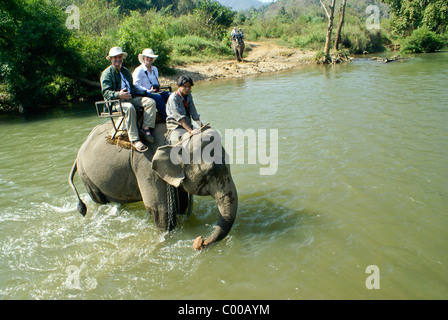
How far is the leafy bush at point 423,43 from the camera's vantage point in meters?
30.8

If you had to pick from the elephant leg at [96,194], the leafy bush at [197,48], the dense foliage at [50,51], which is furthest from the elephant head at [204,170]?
the leafy bush at [197,48]

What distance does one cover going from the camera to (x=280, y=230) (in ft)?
15.8

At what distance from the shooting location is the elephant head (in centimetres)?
385

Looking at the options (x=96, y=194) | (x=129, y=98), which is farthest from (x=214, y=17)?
(x=96, y=194)

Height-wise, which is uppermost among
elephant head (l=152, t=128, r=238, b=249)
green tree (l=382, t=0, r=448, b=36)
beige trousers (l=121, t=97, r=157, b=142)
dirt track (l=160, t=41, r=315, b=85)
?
green tree (l=382, t=0, r=448, b=36)

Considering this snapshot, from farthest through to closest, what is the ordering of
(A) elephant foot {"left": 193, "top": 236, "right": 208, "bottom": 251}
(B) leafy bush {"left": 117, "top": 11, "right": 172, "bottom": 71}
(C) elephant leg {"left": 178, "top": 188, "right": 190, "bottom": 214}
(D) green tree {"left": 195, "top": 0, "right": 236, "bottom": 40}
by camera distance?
(D) green tree {"left": 195, "top": 0, "right": 236, "bottom": 40}, (B) leafy bush {"left": 117, "top": 11, "right": 172, "bottom": 71}, (C) elephant leg {"left": 178, "top": 188, "right": 190, "bottom": 214}, (A) elephant foot {"left": 193, "top": 236, "right": 208, "bottom": 251}

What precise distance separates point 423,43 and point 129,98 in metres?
34.8

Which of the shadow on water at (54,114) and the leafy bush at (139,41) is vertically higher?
the leafy bush at (139,41)

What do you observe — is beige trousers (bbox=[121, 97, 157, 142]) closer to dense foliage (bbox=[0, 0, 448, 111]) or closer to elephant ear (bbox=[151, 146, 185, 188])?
elephant ear (bbox=[151, 146, 185, 188])

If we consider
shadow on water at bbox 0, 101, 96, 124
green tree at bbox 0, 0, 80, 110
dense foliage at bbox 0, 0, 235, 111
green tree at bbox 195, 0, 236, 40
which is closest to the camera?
shadow on water at bbox 0, 101, 96, 124

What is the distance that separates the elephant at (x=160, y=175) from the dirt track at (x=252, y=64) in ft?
51.4

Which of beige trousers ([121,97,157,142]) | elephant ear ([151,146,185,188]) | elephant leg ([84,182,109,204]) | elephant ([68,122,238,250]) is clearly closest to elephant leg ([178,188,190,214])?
elephant ([68,122,238,250])

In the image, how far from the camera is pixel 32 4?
14.4 m

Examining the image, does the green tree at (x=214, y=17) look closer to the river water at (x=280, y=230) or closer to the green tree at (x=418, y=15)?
the green tree at (x=418, y=15)
